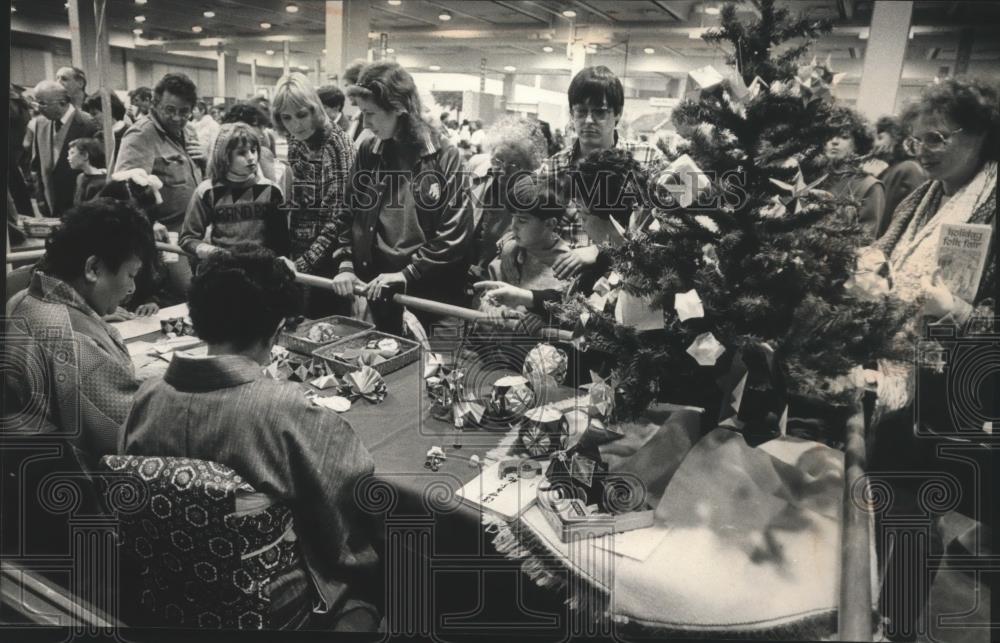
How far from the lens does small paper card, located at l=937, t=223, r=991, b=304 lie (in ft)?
3.96

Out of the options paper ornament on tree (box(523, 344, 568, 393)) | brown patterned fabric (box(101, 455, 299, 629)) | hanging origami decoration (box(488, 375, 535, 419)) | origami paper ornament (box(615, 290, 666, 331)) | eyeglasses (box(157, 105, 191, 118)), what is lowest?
brown patterned fabric (box(101, 455, 299, 629))

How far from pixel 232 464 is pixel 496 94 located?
1305 millimetres

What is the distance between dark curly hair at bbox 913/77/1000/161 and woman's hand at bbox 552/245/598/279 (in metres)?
0.77

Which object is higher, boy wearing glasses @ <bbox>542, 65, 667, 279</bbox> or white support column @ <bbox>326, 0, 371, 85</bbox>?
white support column @ <bbox>326, 0, 371, 85</bbox>

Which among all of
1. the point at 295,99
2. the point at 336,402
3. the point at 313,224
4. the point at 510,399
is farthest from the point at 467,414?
the point at 295,99

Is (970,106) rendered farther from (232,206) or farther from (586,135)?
(232,206)

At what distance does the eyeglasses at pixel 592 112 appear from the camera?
5.81 feet

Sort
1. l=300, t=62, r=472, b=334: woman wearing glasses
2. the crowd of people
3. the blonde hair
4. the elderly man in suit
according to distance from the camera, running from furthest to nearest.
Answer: l=300, t=62, r=472, b=334: woman wearing glasses → the blonde hair → the elderly man in suit → the crowd of people

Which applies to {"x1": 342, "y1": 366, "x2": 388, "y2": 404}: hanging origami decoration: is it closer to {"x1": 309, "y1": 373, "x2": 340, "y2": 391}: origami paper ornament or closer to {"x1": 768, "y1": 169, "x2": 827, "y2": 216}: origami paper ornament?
Answer: {"x1": 309, "y1": 373, "x2": 340, "y2": 391}: origami paper ornament

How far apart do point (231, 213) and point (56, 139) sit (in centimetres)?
51

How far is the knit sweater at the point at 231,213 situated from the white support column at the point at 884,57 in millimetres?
1628

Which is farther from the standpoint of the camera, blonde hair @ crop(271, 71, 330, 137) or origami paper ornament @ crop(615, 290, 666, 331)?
blonde hair @ crop(271, 71, 330, 137)

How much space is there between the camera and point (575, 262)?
1685mm

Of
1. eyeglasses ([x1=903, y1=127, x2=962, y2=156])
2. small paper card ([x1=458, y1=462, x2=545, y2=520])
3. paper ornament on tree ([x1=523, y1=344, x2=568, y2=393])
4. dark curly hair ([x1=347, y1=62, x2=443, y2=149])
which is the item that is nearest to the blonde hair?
dark curly hair ([x1=347, y1=62, x2=443, y2=149])
